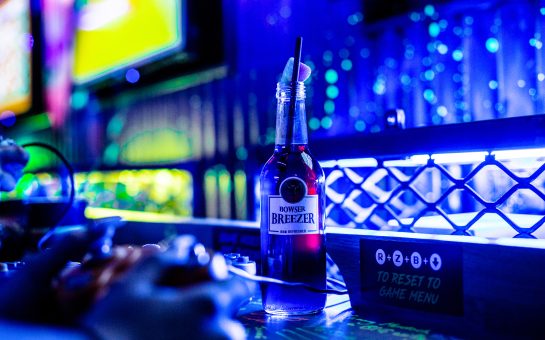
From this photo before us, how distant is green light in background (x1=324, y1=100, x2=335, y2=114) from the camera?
4.53ft

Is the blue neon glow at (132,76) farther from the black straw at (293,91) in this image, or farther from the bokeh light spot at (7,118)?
Result: the black straw at (293,91)

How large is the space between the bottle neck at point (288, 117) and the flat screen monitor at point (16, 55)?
234 cm

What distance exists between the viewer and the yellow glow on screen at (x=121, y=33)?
167 centimetres

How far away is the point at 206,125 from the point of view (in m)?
1.76

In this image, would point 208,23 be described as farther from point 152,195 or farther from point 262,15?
point 152,195

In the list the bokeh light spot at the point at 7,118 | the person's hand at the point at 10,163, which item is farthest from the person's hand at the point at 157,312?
the bokeh light spot at the point at 7,118

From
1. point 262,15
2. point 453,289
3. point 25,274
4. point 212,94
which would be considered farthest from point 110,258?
point 212,94

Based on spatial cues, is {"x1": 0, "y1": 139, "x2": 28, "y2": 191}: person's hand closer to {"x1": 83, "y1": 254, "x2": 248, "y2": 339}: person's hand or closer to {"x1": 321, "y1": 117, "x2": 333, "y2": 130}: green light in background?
{"x1": 83, "y1": 254, "x2": 248, "y2": 339}: person's hand

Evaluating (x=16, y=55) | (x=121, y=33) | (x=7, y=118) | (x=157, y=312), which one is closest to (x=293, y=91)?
(x=157, y=312)

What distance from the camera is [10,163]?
76cm

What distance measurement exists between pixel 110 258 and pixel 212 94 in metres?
1.33

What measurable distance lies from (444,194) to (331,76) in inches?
32.4

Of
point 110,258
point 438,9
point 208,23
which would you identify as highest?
point 208,23

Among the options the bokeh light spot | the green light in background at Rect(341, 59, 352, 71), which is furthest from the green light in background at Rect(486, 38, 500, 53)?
the bokeh light spot
